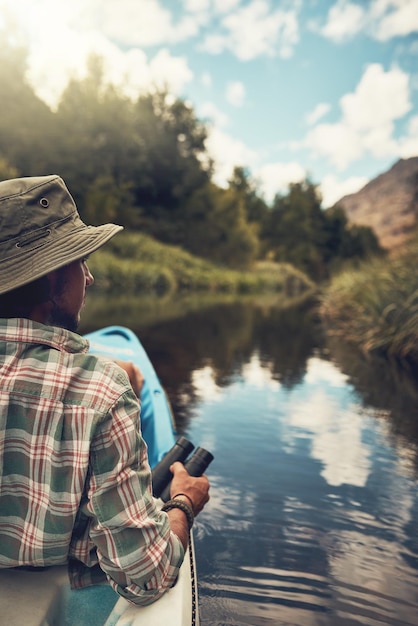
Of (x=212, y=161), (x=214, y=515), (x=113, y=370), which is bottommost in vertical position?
(x=214, y=515)

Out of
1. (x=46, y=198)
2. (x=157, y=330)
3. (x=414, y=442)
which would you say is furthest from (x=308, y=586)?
(x=157, y=330)

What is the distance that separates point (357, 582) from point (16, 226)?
6.70 ft

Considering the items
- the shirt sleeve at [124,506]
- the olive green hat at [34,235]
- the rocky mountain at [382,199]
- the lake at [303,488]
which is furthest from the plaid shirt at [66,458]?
the rocky mountain at [382,199]

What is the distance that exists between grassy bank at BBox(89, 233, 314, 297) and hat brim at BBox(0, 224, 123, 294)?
57.4ft

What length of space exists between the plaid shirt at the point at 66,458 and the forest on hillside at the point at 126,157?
25722 mm

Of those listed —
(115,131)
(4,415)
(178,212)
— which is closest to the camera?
(4,415)

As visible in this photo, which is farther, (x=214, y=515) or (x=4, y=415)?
(x=214, y=515)

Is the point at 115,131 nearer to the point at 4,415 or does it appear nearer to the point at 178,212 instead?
the point at 178,212

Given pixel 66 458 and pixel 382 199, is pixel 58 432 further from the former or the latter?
pixel 382 199

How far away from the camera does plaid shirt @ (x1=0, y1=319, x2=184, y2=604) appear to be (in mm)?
1053

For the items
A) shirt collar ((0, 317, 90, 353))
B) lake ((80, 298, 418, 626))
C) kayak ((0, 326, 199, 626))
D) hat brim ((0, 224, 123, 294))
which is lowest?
lake ((80, 298, 418, 626))

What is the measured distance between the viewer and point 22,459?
Answer: 3.54ft

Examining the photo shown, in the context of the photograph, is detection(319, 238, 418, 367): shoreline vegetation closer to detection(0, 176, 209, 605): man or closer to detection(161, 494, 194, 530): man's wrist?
detection(161, 494, 194, 530): man's wrist

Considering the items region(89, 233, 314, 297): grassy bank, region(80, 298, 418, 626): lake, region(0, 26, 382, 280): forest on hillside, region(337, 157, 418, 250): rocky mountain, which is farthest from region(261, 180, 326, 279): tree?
region(337, 157, 418, 250): rocky mountain
